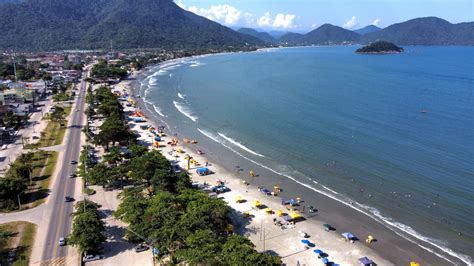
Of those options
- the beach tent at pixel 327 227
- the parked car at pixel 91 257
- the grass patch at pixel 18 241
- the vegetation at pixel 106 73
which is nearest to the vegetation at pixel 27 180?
the grass patch at pixel 18 241

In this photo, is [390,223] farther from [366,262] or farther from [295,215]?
[295,215]

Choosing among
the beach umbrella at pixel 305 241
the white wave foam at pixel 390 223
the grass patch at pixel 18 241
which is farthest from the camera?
the beach umbrella at pixel 305 241

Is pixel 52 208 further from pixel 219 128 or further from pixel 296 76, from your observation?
pixel 296 76

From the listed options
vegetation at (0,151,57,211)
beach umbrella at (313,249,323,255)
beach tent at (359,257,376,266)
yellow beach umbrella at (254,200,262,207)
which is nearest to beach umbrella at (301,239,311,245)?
beach umbrella at (313,249,323,255)

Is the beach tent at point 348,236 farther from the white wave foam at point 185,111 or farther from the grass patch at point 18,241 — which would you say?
the white wave foam at point 185,111

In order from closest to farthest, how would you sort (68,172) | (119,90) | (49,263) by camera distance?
1. (49,263)
2. (68,172)
3. (119,90)

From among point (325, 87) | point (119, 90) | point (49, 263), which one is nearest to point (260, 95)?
point (325, 87)

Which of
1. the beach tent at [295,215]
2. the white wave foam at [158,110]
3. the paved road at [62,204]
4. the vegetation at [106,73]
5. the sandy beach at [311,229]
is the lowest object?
the sandy beach at [311,229]
